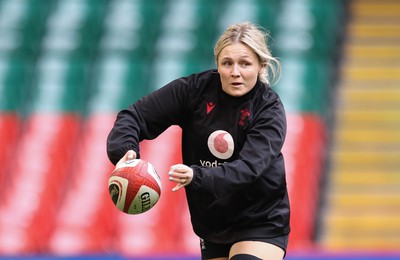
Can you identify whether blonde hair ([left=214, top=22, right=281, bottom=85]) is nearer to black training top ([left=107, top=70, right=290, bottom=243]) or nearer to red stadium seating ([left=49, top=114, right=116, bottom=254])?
black training top ([left=107, top=70, right=290, bottom=243])

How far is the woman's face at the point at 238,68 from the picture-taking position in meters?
4.64

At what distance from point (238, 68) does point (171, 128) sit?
26.6 feet

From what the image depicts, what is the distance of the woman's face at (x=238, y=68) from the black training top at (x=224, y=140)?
0.06 m

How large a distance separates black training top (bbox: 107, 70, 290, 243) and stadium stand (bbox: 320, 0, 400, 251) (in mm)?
5831

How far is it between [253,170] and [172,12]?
1003cm

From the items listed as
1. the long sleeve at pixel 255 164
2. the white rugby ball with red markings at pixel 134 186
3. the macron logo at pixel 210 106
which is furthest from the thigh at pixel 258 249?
the macron logo at pixel 210 106

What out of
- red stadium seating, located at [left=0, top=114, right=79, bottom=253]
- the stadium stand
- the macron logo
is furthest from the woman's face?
red stadium seating, located at [left=0, top=114, right=79, bottom=253]

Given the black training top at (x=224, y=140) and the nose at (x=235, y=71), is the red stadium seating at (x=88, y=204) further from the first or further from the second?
the nose at (x=235, y=71)

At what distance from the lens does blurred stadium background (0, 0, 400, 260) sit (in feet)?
37.3

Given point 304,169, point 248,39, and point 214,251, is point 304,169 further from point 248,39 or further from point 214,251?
point 248,39

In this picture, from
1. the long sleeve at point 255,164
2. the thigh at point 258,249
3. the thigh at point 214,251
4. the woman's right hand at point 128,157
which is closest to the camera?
the long sleeve at point 255,164

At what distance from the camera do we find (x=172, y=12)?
14336 millimetres

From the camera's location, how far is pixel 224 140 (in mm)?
4684

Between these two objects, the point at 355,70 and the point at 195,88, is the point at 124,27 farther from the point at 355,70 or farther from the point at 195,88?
the point at 195,88
